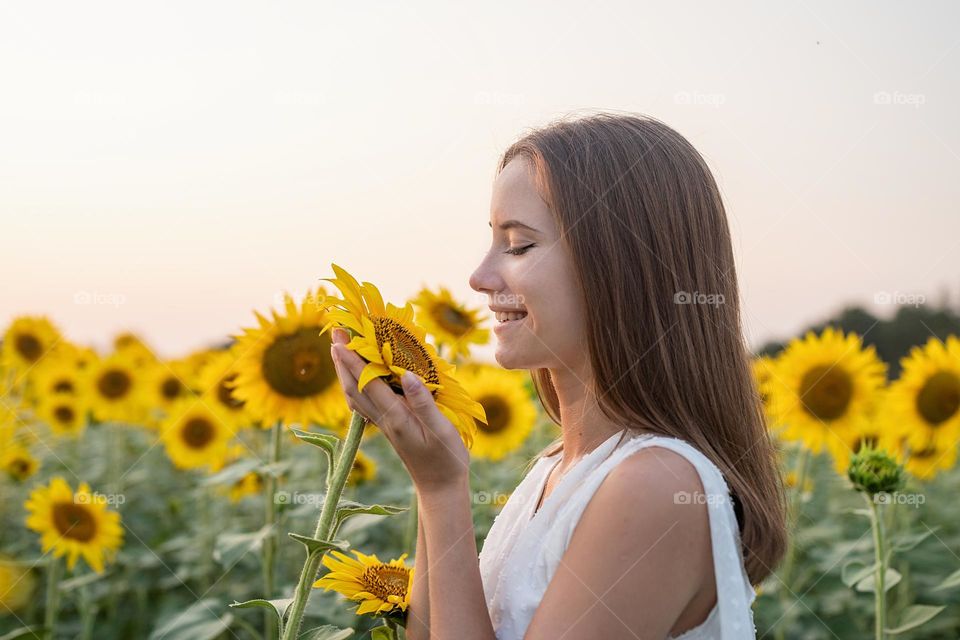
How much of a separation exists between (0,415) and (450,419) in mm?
2848

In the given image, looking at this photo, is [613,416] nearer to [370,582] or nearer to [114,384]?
[370,582]

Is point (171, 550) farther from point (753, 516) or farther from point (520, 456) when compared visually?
point (753, 516)

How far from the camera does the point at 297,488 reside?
13.2 feet

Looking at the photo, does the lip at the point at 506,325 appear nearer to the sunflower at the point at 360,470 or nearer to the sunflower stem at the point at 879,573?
the sunflower stem at the point at 879,573

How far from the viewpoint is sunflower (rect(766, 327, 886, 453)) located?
4199 millimetres

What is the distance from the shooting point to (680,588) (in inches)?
59.4

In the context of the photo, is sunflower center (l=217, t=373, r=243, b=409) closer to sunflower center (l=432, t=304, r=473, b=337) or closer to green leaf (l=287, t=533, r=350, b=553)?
sunflower center (l=432, t=304, r=473, b=337)

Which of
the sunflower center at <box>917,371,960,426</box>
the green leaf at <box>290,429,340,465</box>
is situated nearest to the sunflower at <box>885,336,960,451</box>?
the sunflower center at <box>917,371,960,426</box>

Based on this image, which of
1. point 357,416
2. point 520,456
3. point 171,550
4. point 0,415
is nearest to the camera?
point 357,416

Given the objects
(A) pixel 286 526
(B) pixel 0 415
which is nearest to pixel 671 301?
(A) pixel 286 526

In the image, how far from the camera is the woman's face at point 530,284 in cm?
170

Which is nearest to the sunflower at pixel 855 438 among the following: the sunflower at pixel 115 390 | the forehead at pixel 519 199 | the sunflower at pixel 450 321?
the sunflower at pixel 450 321

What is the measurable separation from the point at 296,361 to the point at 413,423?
1401 millimetres

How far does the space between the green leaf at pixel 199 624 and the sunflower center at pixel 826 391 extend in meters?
2.78
